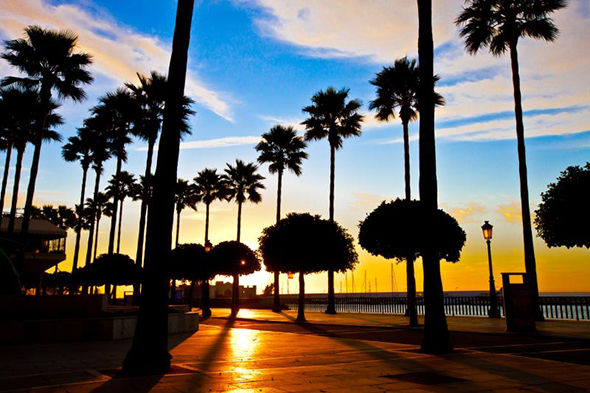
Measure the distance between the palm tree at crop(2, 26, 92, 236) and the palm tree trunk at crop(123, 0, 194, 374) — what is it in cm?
2039

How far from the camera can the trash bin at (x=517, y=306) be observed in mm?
Result: 18859

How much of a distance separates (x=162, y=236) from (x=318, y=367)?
4322 mm

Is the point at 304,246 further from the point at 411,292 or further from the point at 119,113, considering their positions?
the point at 119,113

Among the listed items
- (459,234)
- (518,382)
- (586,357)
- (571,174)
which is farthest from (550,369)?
(459,234)

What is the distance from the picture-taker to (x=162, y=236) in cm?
1033

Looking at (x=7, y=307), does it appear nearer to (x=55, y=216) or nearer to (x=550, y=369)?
(x=550, y=369)

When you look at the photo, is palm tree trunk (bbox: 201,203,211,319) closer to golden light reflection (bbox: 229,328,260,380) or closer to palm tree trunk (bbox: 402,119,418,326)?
palm tree trunk (bbox: 402,119,418,326)

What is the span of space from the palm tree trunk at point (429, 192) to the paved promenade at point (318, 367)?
0.63 metres

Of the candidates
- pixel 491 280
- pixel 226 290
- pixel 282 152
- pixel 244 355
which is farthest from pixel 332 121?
pixel 226 290

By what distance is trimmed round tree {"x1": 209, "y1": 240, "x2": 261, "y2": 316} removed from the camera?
45500 millimetres

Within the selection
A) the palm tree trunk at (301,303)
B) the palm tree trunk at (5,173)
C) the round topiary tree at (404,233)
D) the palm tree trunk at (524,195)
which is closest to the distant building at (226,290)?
the palm tree trunk at (5,173)

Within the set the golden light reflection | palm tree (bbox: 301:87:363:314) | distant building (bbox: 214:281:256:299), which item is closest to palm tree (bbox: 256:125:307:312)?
palm tree (bbox: 301:87:363:314)

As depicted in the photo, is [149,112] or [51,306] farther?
[149,112]

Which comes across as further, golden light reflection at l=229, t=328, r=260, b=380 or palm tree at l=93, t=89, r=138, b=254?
palm tree at l=93, t=89, r=138, b=254
